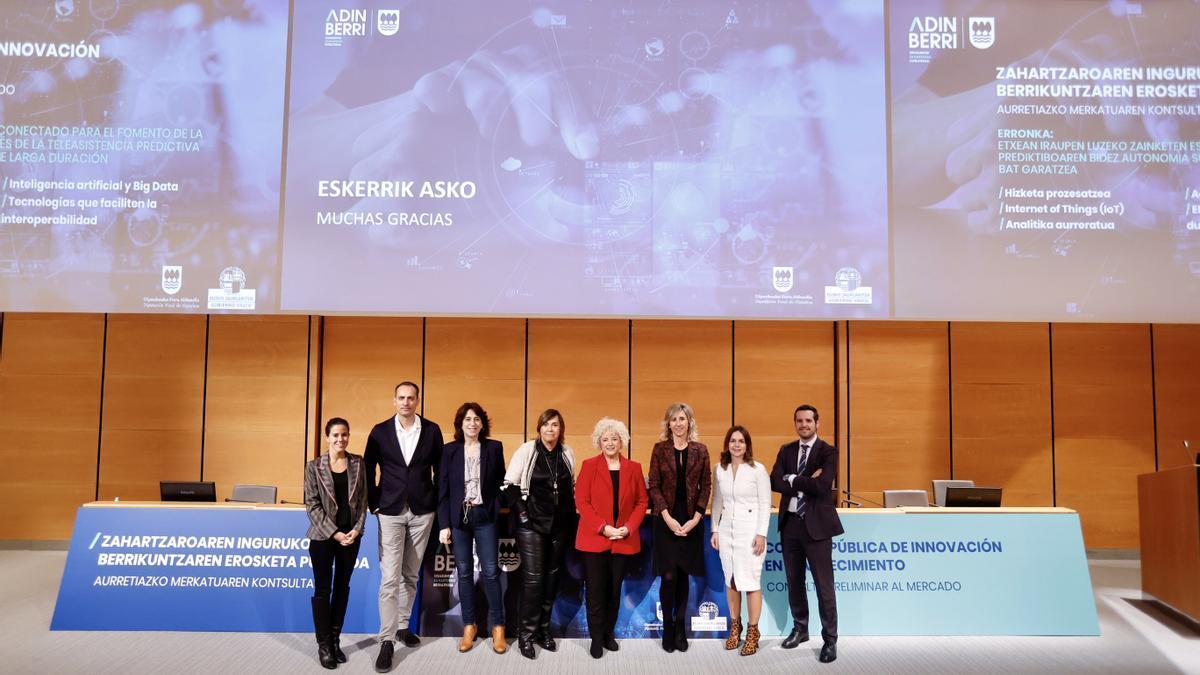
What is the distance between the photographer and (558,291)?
6.13m

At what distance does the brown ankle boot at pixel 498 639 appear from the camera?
15.4 feet

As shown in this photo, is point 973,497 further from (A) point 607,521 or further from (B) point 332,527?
(B) point 332,527

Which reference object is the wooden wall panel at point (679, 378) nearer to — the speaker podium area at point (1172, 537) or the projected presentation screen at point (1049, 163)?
the projected presentation screen at point (1049, 163)

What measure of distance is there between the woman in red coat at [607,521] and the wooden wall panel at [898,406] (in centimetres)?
395

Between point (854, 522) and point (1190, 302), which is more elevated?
point (1190, 302)

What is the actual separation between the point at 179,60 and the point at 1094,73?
683 cm

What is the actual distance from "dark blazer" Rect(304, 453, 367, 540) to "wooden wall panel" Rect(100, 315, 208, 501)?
4.37m

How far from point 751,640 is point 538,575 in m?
1.27

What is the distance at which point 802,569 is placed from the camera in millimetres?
4883

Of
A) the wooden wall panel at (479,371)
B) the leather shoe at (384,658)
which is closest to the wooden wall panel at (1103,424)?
the wooden wall panel at (479,371)

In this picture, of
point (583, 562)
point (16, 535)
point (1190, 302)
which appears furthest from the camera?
point (16, 535)

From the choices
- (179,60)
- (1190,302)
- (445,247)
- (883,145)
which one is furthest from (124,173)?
(1190,302)

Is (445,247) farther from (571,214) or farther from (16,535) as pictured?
(16,535)

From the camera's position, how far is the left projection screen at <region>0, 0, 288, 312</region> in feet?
19.9
